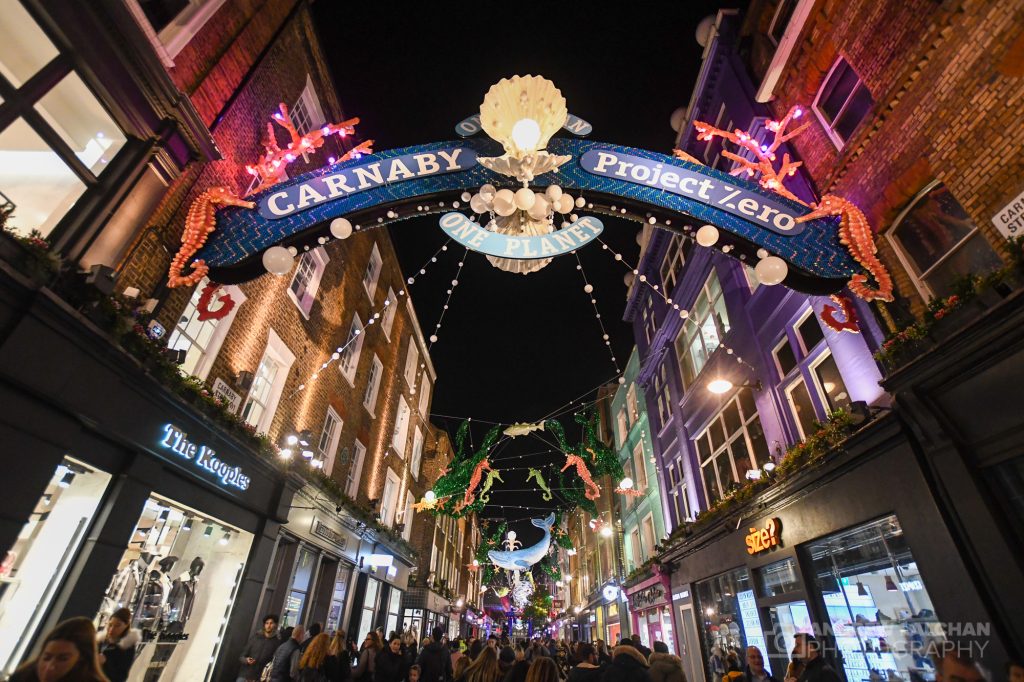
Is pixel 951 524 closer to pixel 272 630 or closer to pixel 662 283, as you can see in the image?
pixel 272 630

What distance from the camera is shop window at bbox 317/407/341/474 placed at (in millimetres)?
13297

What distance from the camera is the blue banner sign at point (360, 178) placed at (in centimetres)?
675

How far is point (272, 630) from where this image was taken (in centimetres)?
851

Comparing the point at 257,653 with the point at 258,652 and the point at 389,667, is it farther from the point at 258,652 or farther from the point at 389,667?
the point at 389,667

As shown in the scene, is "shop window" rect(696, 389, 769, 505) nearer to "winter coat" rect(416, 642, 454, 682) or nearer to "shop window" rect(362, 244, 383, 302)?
"winter coat" rect(416, 642, 454, 682)

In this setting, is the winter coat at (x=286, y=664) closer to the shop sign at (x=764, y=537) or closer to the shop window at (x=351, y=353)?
the shop window at (x=351, y=353)

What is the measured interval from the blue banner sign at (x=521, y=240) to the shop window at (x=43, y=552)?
5.64 m

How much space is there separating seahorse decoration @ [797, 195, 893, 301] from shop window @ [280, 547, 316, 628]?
12.9 metres

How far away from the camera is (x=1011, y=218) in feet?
17.7

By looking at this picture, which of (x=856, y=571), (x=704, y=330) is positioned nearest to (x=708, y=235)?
(x=856, y=571)

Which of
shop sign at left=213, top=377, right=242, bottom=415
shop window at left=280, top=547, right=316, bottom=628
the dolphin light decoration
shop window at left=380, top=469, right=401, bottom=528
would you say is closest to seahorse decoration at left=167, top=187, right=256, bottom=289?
shop sign at left=213, top=377, right=242, bottom=415

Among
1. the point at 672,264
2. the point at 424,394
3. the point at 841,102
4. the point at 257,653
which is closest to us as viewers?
the point at 257,653

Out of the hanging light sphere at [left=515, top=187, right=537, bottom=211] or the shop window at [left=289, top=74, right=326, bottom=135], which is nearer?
the hanging light sphere at [left=515, top=187, right=537, bottom=211]

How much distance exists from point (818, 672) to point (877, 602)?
2.26 m
